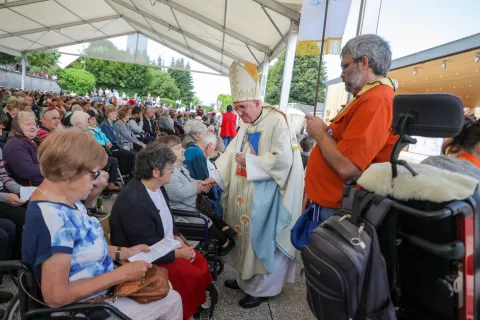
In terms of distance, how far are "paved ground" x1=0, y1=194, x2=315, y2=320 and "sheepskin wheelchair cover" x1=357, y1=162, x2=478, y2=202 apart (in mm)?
1888

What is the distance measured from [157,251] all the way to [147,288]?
0.33 metres

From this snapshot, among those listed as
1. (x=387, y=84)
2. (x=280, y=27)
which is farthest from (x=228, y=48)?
(x=387, y=84)

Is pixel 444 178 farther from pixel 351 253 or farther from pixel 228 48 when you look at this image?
pixel 228 48

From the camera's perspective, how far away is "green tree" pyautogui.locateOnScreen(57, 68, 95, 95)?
30.2 metres

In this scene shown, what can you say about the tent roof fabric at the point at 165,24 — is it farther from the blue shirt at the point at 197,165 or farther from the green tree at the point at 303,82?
the green tree at the point at 303,82

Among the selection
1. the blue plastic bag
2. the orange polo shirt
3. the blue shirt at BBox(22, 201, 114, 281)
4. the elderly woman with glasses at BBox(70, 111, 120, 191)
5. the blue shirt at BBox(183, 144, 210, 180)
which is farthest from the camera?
the elderly woman with glasses at BBox(70, 111, 120, 191)

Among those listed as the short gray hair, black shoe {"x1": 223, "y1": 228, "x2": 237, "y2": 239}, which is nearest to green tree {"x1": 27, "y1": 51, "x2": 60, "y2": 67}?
black shoe {"x1": 223, "y1": 228, "x2": 237, "y2": 239}

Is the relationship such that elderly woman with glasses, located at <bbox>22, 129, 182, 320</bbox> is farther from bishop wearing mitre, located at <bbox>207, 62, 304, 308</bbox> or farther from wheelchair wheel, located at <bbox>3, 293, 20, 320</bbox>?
bishop wearing mitre, located at <bbox>207, 62, 304, 308</bbox>

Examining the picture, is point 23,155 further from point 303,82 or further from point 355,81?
point 303,82

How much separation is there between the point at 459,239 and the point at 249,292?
215 cm

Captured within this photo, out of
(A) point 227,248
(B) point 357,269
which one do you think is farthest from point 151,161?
(B) point 357,269

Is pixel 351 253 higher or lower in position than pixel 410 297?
higher

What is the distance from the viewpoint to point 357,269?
1078mm

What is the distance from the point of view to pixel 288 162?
2.73 metres
